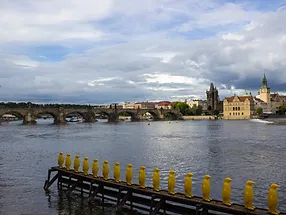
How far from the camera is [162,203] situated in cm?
2100

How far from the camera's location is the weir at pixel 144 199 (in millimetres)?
18484

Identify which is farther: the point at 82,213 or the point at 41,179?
the point at 41,179

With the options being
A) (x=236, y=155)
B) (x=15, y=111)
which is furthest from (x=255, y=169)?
(x=15, y=111)

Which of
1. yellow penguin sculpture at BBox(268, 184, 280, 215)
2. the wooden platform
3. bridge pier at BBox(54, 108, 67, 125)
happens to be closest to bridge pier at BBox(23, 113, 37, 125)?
bridge pier at BBox(54, 108, 67, 125)

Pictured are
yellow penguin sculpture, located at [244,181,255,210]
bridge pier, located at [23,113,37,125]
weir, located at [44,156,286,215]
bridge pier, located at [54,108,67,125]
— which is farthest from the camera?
bridge pier, located at [54,108,67,125]

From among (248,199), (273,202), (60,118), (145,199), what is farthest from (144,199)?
(60,118)

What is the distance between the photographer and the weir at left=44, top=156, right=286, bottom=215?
18.5 meters

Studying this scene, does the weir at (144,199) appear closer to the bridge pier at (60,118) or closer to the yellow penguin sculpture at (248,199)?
the yellow penguin sculpture at (248,199)

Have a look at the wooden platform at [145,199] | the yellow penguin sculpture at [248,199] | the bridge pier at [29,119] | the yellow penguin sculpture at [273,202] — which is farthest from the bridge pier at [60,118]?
the yellow penguin sculpture at [273,202]

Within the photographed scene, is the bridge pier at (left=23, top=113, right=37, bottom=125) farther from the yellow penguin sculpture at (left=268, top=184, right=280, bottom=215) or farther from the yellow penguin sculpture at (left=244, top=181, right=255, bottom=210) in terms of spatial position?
the yellow penguin sculpture at (left=268, top=184, right=280, bottom=215)

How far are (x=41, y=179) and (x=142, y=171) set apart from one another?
14992mm

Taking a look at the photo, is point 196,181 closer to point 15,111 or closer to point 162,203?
point 162,203

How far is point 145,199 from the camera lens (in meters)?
22.4

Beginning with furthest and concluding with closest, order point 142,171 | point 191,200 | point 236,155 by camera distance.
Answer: point 236,155, point 142,171, point 191,200
